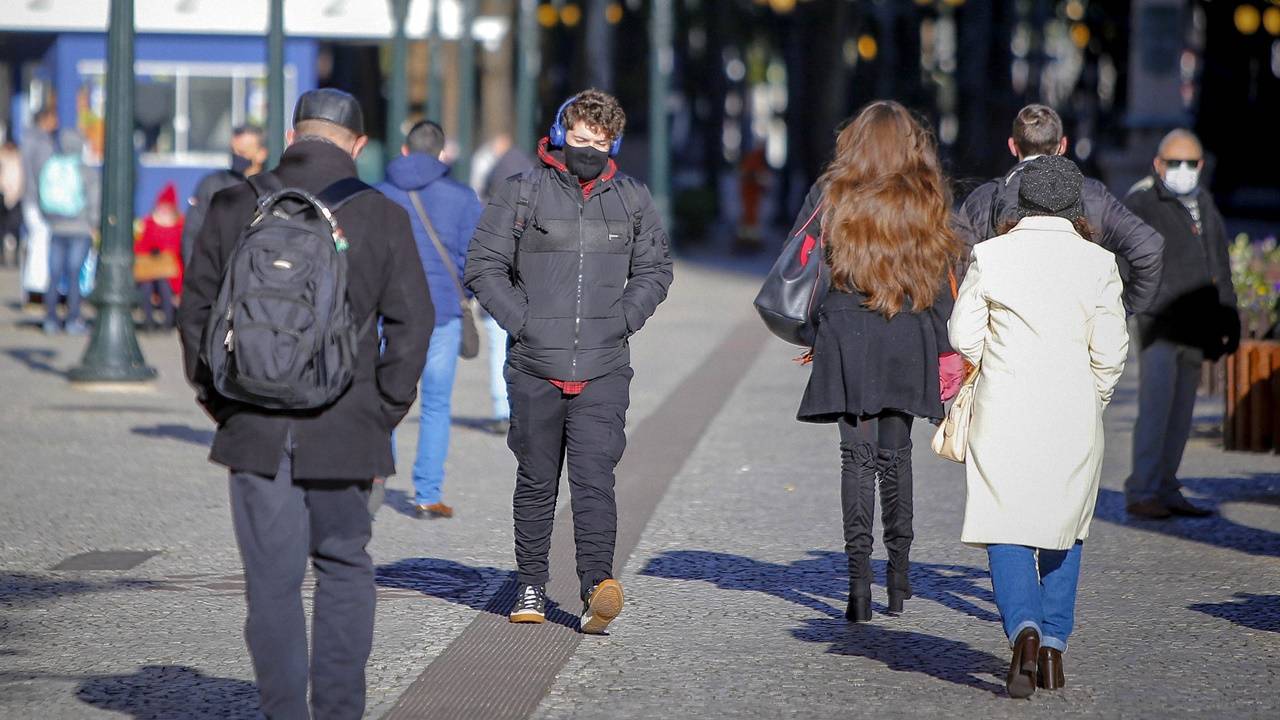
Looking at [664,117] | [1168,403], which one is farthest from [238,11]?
[1168,403]

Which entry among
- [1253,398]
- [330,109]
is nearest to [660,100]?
[1253,398]

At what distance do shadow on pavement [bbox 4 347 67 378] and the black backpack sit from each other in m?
9.81

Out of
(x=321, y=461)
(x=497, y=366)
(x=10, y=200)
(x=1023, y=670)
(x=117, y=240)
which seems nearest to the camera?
(x=321, y=461)

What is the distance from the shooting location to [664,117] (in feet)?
89.5

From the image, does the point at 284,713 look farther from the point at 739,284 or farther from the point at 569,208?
the point at 739,284

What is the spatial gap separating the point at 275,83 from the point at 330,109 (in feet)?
34.5

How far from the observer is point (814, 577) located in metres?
7.33

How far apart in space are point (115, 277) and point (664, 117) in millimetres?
14671

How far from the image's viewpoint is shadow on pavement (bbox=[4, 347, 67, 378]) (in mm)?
14172

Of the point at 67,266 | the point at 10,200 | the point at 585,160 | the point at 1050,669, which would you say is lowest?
the point at 1050,669

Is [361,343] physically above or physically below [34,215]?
below

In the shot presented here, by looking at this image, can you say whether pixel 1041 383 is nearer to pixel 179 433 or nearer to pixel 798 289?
pixel 798 289

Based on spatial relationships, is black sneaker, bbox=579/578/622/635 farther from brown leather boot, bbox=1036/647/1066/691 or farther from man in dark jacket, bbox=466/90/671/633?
brown leather boot, bbox=1036/647/1066/691

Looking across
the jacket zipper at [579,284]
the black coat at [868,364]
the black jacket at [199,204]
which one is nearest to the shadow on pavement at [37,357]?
the black jacket at [199,204]
